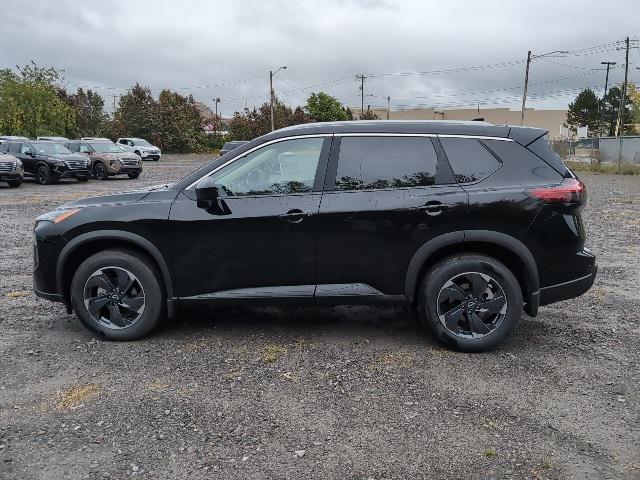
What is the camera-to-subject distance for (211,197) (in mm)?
4719

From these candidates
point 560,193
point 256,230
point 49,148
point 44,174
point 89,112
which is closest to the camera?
point 560,193

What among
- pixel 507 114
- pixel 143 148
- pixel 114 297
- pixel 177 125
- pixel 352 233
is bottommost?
pixel 114 297

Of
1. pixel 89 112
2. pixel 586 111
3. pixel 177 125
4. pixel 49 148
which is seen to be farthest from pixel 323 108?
pixel 586 111

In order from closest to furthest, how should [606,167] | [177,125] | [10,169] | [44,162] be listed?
[10,169] < [44,162] < [606,167] < [177,125]

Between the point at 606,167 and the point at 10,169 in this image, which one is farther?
the point at 606,167

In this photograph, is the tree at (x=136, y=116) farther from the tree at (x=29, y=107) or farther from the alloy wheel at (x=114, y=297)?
the alloy wheel at (x=114, y=297)

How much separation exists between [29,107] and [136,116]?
60.3ft

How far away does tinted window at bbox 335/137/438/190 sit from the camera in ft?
15.6

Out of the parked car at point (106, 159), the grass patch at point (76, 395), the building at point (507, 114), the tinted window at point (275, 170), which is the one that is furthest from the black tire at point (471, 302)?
the building at point (507, 114)

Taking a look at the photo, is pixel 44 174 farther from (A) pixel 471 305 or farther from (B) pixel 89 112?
(B) pixel 89 112

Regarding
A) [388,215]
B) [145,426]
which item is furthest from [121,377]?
[388,215]

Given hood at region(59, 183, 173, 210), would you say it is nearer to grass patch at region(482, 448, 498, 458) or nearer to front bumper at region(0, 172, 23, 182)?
grass patch at region(482, 448, 498, 458)

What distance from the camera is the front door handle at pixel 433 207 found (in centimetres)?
464

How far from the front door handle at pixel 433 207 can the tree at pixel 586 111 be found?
97.9m
